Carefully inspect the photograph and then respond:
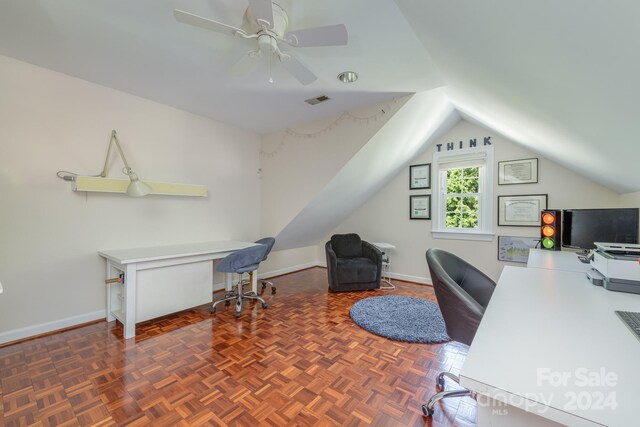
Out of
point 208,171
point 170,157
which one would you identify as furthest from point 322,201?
point 170,157

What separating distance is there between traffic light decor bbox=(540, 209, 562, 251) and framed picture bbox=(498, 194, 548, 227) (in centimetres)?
73

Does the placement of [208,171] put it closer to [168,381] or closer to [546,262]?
[168,381]

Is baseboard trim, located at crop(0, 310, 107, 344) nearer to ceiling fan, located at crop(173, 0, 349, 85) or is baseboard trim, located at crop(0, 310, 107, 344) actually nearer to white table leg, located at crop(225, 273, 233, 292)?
white table leg, located at crop(225, 273, 233, 292)

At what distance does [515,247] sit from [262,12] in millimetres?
4124

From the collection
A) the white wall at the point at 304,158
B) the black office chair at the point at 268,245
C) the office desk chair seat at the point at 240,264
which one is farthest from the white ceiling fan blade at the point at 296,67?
the black office chair at the point at 268,245

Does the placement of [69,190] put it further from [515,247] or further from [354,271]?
[515,247]

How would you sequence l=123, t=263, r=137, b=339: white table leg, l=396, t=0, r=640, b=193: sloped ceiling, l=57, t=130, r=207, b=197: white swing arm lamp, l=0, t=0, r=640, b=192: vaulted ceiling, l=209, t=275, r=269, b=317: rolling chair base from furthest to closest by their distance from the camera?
l=209, t=275, r=269, b=317: rolling chair base, l=57, t=130, r=207, b=197: white swing arm lamp, l=123, t=263, r=137, b=339: white table leg, l=0, t=0, r=640, b=192: vaulted ceiling, l=396, t=0, r=640, b=193: sloped ceiling

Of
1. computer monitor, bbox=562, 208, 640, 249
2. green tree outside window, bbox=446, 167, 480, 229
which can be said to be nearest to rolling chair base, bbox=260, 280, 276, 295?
green tree outside window, bbox=446, 167, 480, 229

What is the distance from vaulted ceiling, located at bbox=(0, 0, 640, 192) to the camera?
103cm

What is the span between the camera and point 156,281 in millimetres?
2785

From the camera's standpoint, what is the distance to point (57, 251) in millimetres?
2658

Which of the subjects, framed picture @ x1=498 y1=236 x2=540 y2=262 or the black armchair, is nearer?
framed picture @ x1=498 y1=236 x2=540 y2=262

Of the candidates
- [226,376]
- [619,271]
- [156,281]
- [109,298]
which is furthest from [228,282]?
[619,271]

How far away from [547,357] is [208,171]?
160 inches
